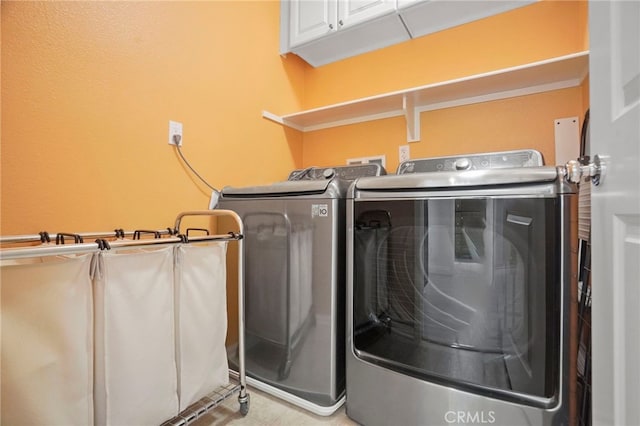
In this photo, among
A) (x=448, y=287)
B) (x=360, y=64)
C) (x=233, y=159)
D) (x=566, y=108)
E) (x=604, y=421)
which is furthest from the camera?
(x=360, y=64)

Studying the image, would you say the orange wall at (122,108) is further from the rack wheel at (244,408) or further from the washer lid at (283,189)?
the rack wheel at (244,408)

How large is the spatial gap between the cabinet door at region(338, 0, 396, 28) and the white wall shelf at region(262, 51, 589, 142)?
46 centimetres

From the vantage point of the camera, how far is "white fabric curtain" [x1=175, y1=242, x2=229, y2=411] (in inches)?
38.3

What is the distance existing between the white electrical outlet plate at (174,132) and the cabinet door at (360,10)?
3.83 feet

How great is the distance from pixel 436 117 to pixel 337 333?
1.41 m

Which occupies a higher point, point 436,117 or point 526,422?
point 436,117

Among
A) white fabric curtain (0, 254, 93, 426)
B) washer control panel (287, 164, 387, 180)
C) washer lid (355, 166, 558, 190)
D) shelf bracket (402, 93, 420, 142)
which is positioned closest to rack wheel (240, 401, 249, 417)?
white fabric curtain (0, 254, 93, 426)

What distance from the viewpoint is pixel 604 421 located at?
0.54 meters

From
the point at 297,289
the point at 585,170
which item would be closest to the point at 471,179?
the point at 585,170

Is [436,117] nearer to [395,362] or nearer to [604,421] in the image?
[395,362]

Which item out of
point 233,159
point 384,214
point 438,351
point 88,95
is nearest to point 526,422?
point 438,351

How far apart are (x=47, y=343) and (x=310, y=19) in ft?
6.87

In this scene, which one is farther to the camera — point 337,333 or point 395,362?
point 337,333

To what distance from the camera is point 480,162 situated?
58.5 inches
